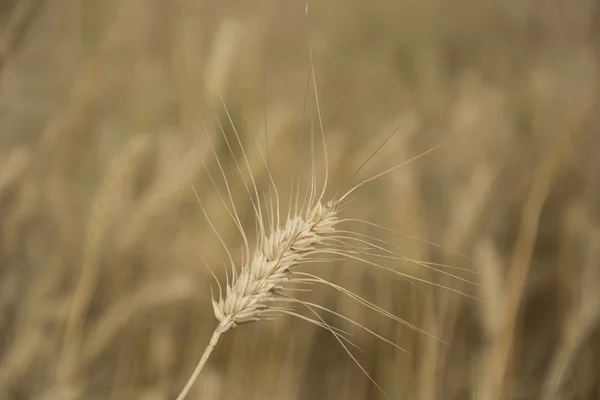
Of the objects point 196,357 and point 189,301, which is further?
point 189,301

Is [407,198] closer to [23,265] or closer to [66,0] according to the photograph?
[23,265]

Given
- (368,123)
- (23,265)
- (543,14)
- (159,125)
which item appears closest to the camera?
(23,265)

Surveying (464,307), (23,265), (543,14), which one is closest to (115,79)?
(23,265)

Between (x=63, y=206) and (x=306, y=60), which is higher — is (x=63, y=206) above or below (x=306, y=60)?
below

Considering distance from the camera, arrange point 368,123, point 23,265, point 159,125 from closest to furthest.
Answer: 1. point 23,265
2. point 159,125
3. point 368,123

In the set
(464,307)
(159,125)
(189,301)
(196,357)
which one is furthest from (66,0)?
(464,307)

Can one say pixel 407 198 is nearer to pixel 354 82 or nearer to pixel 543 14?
pixel 354 82

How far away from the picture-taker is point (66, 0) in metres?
1.33

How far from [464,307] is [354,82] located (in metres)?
0.81

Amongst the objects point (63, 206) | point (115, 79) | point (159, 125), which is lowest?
point (63, 206)

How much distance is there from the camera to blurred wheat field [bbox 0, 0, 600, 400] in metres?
0.59

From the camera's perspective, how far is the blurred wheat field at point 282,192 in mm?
594

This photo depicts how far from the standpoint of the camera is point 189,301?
34.5 inches

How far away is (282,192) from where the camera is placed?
A: 3.68ft
